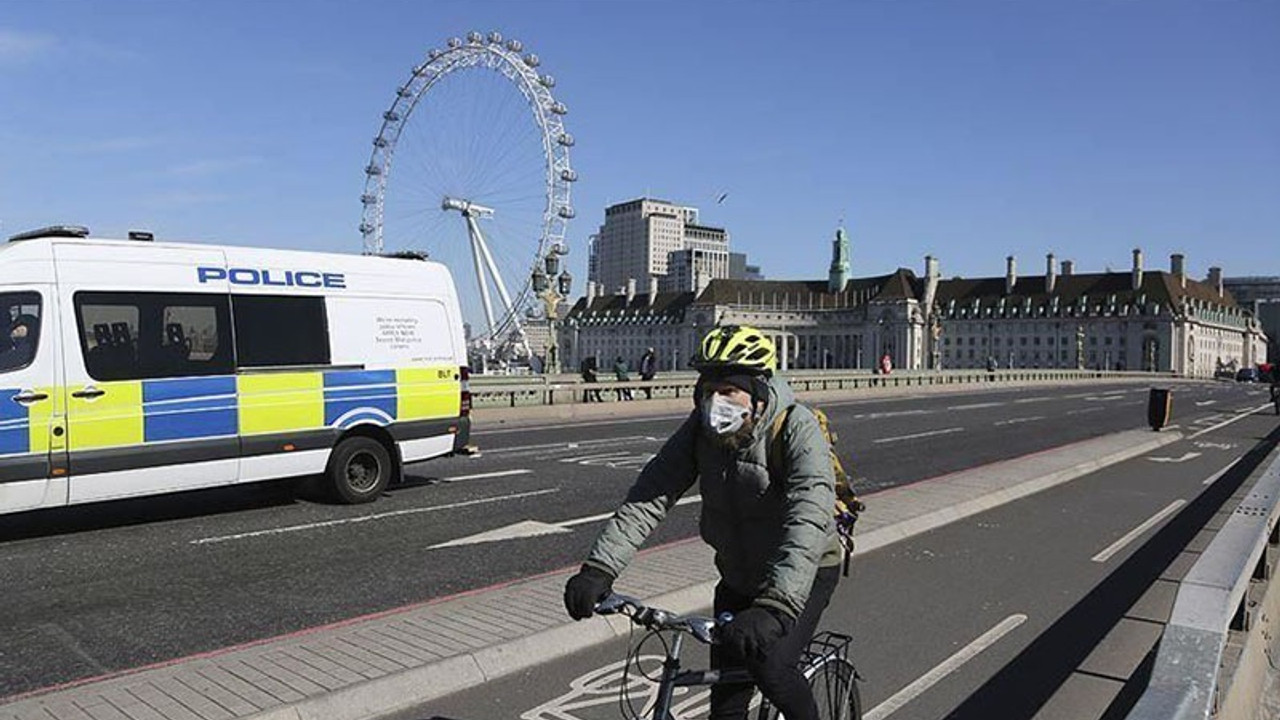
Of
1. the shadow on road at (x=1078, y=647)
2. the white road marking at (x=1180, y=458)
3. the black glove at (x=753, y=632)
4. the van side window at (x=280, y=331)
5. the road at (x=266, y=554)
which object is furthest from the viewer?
the white road marking at (x=1180, y=458)

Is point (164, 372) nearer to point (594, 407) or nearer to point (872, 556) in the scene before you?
point (872, 556)

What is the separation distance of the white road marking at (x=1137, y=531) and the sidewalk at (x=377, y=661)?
438cm

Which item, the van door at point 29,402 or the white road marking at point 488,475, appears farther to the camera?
the white road marking at point 488,475

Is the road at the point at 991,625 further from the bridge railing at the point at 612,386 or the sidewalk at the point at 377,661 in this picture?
the bridge railing at the point at 612,386

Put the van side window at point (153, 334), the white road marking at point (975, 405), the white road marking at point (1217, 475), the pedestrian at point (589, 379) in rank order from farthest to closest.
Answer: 1. the white road marking at point (975, 405)
2. the pedestrian at point (589, 379)
3. the white road marking at point (1217, 475)
4. the van side window at point (153, 334)

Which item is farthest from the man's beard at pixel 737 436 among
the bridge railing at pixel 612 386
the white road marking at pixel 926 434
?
the bridge railing at pixel 612 386

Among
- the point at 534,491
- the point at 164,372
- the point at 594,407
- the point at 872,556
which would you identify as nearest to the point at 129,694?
the point at 164,372

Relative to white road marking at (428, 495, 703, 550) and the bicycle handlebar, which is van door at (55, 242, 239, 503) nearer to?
white road marking at (428, 495, 703, 550)

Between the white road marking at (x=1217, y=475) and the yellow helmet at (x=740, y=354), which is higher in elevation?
the yellow helmet at (x=740, y=354)

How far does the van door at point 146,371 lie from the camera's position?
30.9ft

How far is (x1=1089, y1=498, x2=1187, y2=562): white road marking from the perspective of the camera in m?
9.95

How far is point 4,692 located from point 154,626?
4.52 feet

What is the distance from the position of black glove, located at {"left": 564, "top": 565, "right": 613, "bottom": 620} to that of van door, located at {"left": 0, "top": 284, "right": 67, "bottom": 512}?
25.2 ft

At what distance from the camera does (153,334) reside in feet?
32.7
